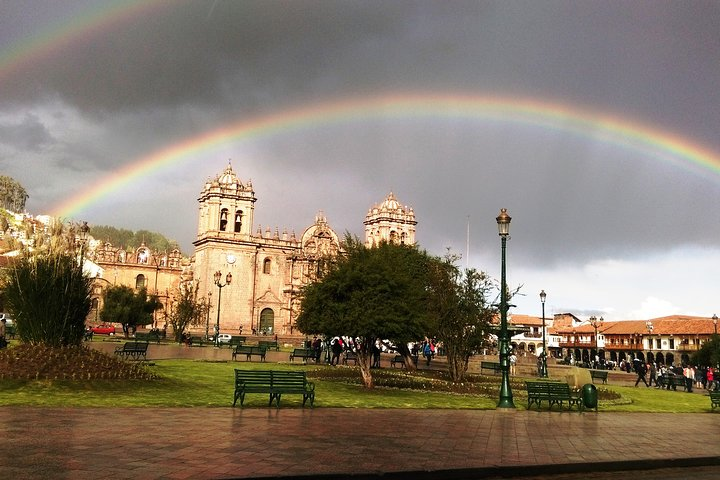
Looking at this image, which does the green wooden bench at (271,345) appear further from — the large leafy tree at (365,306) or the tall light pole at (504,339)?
the tall light pole at (504,339)

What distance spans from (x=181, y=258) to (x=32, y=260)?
8359 centimetres

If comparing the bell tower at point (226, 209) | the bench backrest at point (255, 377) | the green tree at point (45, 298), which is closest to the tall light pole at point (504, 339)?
the bench backrest at point (255, 377)

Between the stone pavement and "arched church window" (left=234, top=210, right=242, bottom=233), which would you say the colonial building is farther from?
the stone pavement

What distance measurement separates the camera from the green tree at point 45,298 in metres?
18.2

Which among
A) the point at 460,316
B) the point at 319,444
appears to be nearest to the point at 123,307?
the point at 460,316

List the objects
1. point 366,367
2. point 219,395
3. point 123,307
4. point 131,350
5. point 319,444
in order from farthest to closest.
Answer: point 123,307 → point 131,350 → point 366,367 → point 219,395 → point 319,444

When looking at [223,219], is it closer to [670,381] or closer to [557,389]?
[670,381]

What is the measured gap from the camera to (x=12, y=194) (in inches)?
3497

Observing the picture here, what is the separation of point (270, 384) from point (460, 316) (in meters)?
13.3

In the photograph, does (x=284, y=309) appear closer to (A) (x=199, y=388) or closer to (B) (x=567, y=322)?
(A) (x=199, y=388)

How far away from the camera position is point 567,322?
436 feet

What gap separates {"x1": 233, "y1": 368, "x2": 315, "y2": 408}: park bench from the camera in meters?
14.7

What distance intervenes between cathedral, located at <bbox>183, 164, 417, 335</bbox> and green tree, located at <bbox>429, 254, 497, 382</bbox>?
5032 centimetres

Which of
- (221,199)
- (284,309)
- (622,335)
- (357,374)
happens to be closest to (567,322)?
(622,335)
